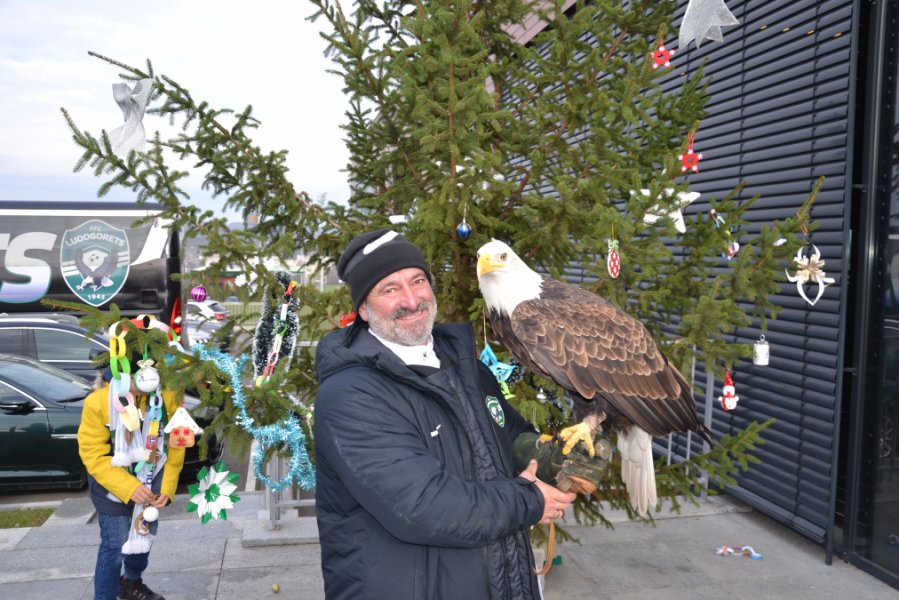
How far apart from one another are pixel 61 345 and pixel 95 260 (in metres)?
4.37

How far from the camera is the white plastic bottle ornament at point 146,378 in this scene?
405cm

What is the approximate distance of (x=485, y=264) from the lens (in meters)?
2.95

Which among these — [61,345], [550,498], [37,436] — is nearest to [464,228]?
[550,498]

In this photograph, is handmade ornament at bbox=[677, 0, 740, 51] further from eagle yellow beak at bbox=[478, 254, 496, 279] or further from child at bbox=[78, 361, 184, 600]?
child at bbox=[78, 361, 184, 600]

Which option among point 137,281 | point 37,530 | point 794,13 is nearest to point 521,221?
point 794,13

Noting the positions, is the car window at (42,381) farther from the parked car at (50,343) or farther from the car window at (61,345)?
the car window at (61,345)

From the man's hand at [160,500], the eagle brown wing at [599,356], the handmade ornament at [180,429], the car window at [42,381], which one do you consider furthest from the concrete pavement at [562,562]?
the eagle brown wing at [599,356]

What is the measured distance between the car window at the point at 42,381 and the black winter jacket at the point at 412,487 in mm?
6626

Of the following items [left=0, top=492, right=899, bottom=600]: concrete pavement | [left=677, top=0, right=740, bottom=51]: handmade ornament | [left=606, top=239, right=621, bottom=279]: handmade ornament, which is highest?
[left=677, top=0, right=740, bottom=51]: handmade ornament

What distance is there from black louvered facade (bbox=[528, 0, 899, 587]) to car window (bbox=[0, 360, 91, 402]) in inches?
263

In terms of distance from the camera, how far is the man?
1963 mm

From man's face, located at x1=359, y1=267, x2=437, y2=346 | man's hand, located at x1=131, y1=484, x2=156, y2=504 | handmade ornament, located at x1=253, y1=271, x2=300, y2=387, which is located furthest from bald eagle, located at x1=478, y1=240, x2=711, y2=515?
man's hand, located at x1=131, y1=484, x2=156, y2=504

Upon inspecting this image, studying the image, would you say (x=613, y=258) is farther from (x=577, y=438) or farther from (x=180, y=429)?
(x=180, y=429)

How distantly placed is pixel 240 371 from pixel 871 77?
5264mm
